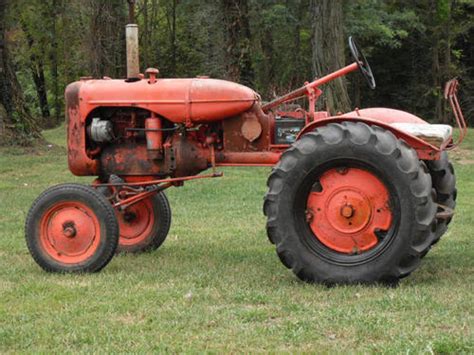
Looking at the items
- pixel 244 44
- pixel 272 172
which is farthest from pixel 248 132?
pixel 244 44

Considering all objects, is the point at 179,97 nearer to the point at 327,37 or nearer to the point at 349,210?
the point at 349,210

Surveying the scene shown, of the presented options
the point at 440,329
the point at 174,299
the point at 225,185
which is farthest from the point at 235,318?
the point at 225,185

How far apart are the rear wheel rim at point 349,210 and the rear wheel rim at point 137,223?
2269 millimetres

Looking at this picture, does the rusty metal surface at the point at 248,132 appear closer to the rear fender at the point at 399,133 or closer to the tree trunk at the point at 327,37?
the rear fender at the point at 399,133

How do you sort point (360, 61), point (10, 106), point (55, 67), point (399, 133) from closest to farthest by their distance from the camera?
1. point (399, 133)
2. point (360, 61)
3. point (10, 106)
4. point (55, 67)

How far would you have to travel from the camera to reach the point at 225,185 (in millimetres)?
14148

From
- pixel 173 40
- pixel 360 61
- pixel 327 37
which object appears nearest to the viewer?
pixel 360 61

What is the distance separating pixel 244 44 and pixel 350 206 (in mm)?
15200

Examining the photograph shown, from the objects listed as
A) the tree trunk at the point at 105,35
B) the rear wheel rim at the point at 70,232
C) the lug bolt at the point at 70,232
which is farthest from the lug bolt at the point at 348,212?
the tree trunk at the point at 105,35

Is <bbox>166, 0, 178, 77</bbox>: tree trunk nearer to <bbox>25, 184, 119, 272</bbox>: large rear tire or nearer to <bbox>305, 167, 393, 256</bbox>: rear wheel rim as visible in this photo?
<bbox>25, 184, 119, 272</bbox>: large rear tire

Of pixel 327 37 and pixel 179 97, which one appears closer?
pixel 179 97

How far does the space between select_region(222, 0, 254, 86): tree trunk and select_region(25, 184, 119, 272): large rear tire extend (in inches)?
562

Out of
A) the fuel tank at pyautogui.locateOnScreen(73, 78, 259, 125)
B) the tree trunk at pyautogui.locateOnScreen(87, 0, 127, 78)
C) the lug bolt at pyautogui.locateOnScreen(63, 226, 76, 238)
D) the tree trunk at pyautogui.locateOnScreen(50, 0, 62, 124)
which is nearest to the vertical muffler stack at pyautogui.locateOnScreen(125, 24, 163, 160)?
the fuel tank at pyautogui.locateOnScreen(73, 78, 259, 125)

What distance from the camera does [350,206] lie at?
6250 mm
